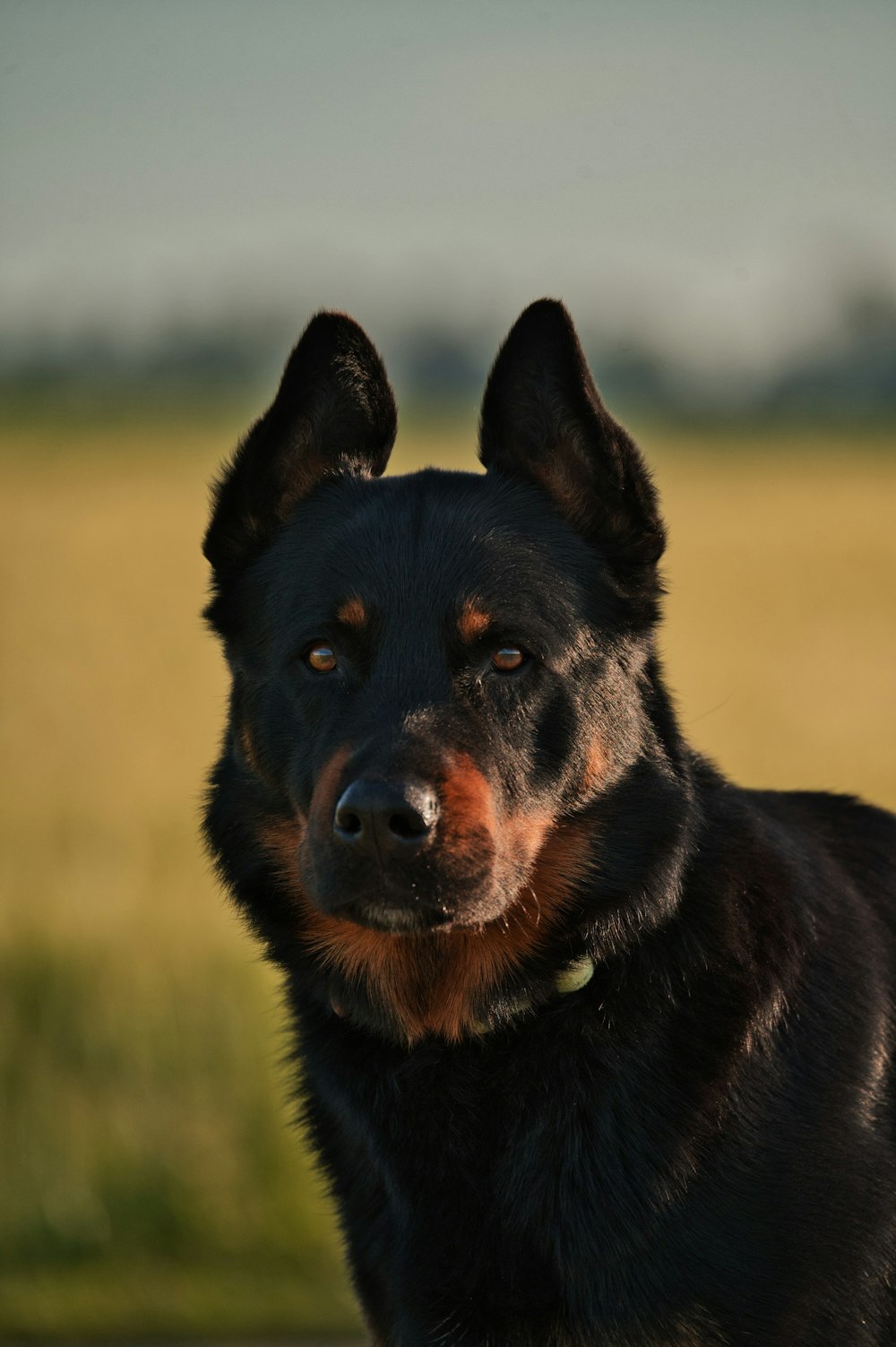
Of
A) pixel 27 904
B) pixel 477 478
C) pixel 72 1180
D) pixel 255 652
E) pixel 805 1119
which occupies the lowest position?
pixel 72 1180

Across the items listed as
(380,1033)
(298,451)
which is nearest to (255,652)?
(298,451)

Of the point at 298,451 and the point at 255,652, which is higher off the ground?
the point at 298,451

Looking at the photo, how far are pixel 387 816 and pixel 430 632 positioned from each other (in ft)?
1.68

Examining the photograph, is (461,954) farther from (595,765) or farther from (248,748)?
(248,748)

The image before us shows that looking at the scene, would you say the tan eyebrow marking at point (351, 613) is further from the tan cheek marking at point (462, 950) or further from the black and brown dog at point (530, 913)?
the tan cheek marking at point (462, 950)

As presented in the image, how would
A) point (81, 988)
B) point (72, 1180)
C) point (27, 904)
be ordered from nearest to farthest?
point (72, 1180), point (81, 988), point (27, 904)

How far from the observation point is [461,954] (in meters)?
3.53

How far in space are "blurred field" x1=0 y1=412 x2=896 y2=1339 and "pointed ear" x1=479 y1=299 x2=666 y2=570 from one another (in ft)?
1.54

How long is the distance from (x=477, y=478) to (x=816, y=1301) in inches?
77.6

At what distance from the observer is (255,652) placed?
3.74 meters

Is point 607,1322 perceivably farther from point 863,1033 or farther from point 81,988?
point 81,988

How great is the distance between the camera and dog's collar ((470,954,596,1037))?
11.2 ft

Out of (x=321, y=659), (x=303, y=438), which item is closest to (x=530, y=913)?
(x=321, y=659)

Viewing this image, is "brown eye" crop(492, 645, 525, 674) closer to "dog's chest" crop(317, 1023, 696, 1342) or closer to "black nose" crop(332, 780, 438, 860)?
"black nose" crop(332, 780, 438, 860)
